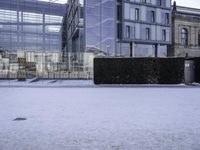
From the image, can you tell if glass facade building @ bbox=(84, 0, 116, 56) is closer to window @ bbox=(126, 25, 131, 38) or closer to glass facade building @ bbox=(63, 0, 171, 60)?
glass facade building @ bbox=(63, 0, 171, 60)

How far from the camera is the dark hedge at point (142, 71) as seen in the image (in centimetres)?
2417

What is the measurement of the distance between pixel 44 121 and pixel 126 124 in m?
2.15

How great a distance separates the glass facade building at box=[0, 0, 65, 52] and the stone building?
76.4 feet

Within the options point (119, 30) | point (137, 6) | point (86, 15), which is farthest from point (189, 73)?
point (137, 6)

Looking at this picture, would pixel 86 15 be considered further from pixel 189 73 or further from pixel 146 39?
pixel 189 73

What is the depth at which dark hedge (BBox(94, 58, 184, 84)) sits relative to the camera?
24.2 m

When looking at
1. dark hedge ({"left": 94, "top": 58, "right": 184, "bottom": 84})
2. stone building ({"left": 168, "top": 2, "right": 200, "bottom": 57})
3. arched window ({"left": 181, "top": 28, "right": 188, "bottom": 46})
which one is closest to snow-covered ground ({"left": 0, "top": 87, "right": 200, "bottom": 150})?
dark hedge ({"left": 94, "top": 58, "right": 184, "bottom": 84})

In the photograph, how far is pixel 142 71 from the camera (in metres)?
24.2

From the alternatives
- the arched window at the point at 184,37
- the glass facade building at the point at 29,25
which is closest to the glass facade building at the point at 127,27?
the arched window at the point at 184,37

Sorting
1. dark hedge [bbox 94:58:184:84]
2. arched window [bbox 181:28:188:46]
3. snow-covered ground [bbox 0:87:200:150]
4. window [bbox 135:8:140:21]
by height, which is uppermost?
window [bbox 135:8:140:21]

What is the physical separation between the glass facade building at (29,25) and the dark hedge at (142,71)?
132 feet

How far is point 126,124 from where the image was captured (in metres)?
8.26

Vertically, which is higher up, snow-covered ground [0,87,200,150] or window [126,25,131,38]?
window [126,25,131,38]

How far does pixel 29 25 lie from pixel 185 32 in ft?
98.3
